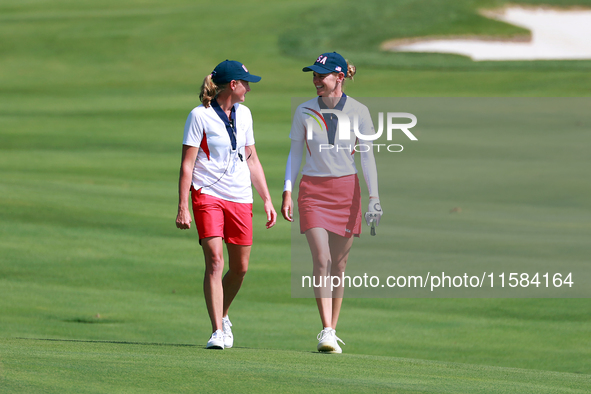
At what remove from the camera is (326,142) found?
6.76 meters

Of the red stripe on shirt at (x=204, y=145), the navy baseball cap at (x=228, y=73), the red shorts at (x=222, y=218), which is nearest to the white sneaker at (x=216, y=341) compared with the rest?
the red shorts at (x=222, y=218)

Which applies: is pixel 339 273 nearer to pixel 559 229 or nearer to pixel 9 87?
pixel 559 229

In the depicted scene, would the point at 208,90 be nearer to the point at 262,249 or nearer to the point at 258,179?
the point at 258,179

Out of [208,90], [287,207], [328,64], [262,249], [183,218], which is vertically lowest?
[183,218]

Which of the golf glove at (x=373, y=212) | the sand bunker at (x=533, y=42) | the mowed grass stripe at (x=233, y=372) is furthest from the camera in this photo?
the sand bunker at (x=533, y=42)

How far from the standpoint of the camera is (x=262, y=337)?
8.32m

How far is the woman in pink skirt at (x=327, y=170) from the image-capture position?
6781 mm

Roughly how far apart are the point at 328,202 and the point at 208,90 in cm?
130

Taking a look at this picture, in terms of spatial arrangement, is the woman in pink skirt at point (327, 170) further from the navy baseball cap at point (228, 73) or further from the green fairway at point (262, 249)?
the green fairway at point (262, 249)

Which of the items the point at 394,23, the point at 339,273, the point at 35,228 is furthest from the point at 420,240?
→ the point at 394,23

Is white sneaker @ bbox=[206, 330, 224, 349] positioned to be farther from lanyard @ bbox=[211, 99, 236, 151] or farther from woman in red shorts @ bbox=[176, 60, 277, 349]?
lanyard @ bbox=[211, 99, 236, 151]

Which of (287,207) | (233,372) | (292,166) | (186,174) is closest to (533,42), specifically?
(292,166)

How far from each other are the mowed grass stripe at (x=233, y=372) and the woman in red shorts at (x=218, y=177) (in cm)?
64

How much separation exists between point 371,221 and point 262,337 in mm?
2091
